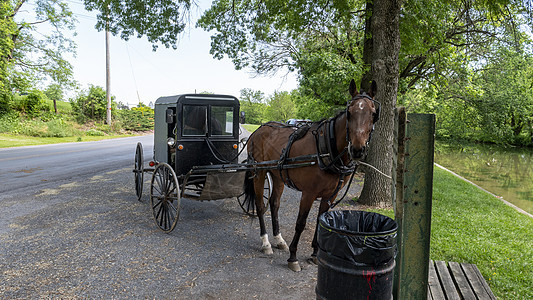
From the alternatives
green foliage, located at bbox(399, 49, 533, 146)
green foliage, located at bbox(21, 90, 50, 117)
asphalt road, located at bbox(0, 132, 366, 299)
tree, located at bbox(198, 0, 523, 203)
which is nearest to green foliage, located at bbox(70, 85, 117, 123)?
green foliage, located at bbox(21, 90, 50, 117)

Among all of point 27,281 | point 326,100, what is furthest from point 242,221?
point 326,100

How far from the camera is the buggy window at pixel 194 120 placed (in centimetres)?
626

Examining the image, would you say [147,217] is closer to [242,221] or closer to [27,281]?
[242,221]

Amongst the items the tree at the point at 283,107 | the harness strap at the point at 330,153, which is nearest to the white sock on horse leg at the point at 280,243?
the harness strap at the point at 330,153

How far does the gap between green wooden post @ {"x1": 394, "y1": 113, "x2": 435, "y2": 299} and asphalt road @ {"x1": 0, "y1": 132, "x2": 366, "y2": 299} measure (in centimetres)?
129

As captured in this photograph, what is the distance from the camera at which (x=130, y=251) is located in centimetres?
499

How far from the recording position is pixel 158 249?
5098 mm

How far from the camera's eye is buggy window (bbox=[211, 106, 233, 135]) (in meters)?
6.56

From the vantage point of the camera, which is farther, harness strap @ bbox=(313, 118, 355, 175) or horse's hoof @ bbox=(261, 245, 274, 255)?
horse's hoof @ bbox=(261, 245, 274, 255)

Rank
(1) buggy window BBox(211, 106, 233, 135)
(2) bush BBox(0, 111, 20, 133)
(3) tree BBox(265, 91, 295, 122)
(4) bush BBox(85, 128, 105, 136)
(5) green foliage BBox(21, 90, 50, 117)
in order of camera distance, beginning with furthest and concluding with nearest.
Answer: (3) tree BBox(265, 91, 295, 122)
(4) bush BBox(85, 128, 105, 136)
(5) green foliage BBox(21, 90, 50, 117)
(2) bush BBox(0, 111, 20, 133)
(1) buggy window BBox(211, 106, 233, 135)

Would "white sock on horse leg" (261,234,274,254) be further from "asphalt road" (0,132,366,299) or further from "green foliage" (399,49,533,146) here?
"green foliage" (399,49,533,146)

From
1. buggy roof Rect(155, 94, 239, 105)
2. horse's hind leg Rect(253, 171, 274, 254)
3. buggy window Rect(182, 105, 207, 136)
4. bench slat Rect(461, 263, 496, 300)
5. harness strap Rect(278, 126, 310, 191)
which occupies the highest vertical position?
buggy roof Rect(155, 94, 239, 105)

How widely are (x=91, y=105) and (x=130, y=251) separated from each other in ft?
110

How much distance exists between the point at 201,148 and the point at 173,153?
0.75 m
